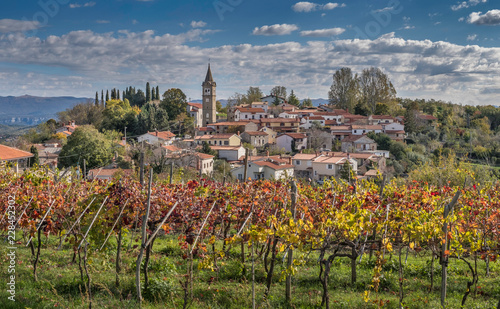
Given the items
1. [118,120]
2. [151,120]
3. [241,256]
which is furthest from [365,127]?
[241,256]

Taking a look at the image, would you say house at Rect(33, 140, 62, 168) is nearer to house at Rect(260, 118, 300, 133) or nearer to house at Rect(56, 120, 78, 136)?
house at Rect(56, 120, 78, 136)

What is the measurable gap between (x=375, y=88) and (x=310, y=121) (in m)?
19.3

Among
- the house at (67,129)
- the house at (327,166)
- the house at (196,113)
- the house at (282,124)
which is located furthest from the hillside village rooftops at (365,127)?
the house at (67,129)

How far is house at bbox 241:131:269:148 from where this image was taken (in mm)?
57562

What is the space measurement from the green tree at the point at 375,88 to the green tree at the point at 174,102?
1436 inches

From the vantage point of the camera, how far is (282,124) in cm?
6712

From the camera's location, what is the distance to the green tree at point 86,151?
36.1 meters

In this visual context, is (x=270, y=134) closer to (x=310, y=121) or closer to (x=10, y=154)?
(x=310, y=121)

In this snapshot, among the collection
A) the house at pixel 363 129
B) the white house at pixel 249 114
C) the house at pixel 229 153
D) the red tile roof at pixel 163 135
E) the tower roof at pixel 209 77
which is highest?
the tower roof at pixel 209 77

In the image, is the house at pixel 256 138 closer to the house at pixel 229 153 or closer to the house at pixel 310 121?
the house at pixel 229 153

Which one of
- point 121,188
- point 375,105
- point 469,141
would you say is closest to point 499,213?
point 121,188

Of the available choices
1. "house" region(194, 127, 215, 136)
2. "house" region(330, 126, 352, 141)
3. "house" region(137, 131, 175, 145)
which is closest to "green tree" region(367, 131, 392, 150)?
"house" region(330, 126, 352, 141)

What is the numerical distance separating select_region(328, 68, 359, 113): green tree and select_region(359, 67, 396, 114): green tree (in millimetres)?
1803

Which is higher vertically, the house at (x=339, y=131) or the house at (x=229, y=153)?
the house at (x=339, y=131)
